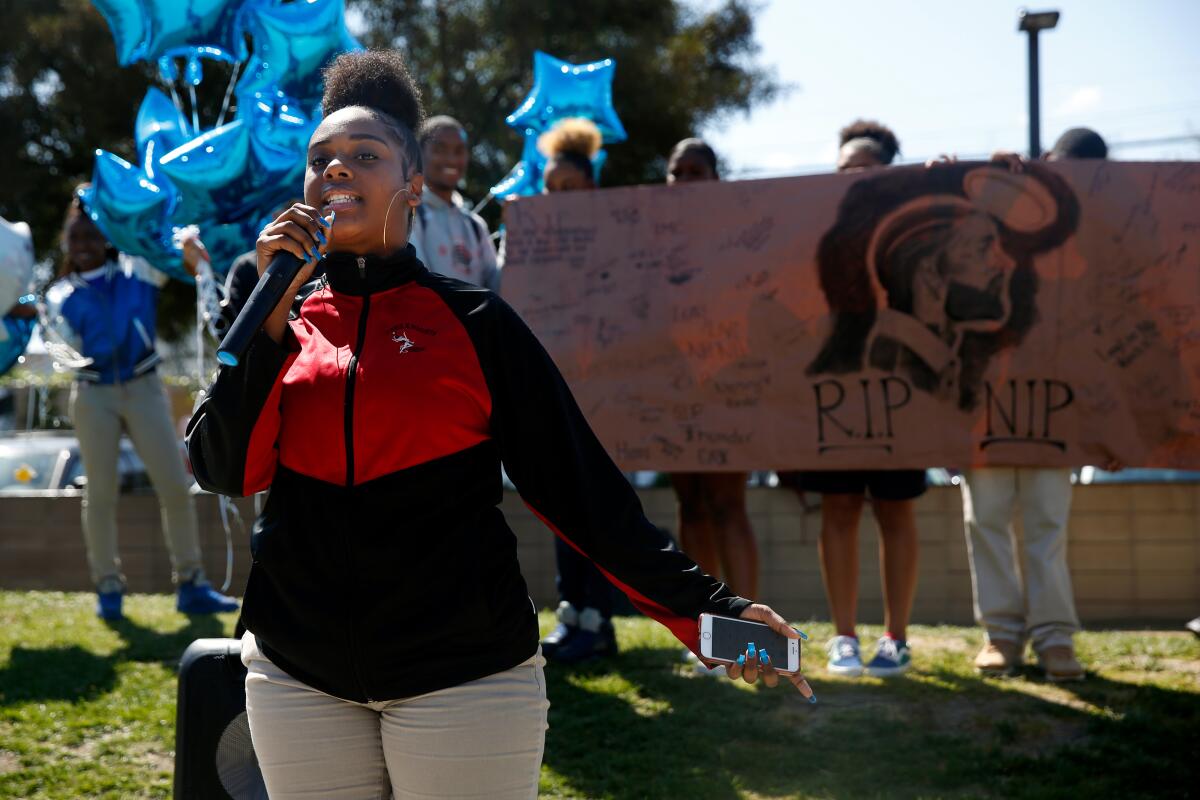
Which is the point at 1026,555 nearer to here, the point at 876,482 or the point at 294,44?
the point at 876,482

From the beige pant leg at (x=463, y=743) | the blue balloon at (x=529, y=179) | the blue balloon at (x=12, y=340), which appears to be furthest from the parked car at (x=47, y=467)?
the beige pant leg at (x=463, y=743)

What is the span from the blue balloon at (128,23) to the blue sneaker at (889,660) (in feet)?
13.4

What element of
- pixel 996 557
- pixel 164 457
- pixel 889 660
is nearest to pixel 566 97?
pixel 164 457

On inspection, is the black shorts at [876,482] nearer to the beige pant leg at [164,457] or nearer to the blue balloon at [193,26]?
the blue balloon at [193,26]

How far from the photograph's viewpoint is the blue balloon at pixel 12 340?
6.03 m

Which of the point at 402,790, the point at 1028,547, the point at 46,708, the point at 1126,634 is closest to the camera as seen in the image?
the point at 402,790

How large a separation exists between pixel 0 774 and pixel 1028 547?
4.10 metres

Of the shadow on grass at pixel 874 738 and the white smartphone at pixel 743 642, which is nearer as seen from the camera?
the white smartphone at pixel 743 642

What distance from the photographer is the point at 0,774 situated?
4.19 meters

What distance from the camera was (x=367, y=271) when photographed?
2.30m

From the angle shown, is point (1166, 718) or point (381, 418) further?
point (1166, 718)

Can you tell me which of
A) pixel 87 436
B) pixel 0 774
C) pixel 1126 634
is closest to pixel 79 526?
pixel 87 436

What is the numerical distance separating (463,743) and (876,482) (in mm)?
3573

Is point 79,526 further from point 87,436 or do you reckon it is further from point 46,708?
point 46,708
